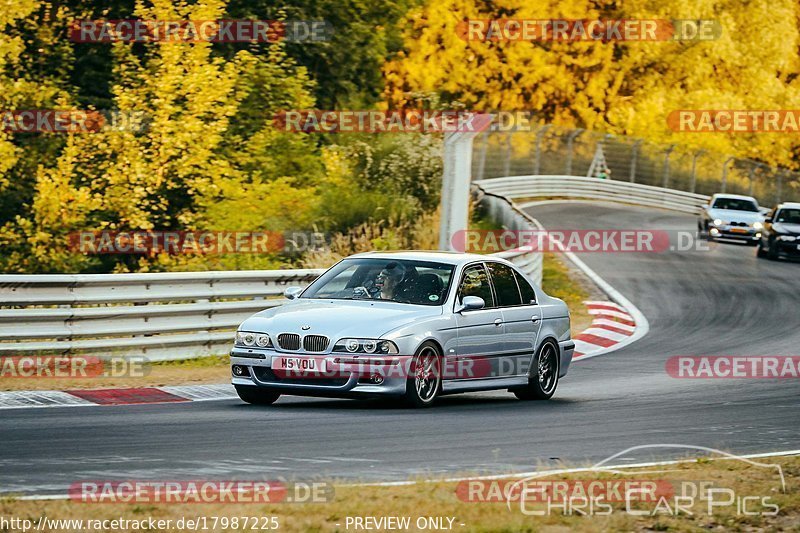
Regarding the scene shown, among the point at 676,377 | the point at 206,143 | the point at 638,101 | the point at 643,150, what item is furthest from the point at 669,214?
the point at 676,377

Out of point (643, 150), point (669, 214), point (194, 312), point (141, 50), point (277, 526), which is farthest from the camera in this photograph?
point (643, 150)

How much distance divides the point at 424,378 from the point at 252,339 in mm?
1525

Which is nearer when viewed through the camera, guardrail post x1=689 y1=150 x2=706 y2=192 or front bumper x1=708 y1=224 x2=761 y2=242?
front bumper x1=708 y1=224 x2=761 y2=242

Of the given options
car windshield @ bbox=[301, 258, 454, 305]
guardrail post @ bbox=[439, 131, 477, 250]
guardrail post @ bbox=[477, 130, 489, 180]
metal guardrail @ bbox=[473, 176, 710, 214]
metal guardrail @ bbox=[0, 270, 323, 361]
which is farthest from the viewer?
guardrail post @ bbox=[477, 130, 489, 180]

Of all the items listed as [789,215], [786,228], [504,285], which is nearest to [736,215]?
[789,215]

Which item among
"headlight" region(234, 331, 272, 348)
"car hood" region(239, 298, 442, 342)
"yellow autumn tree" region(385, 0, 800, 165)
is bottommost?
"headlight" region(234, 331, 272, 348)

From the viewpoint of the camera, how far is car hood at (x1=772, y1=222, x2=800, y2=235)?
36250 mm

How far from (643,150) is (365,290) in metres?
45.5

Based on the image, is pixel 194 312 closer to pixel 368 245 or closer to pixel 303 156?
pixel 368 245

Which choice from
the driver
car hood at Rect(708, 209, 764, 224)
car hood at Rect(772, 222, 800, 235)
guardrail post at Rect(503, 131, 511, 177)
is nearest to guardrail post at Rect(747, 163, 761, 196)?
guardrail post at Rect(503, 131, 511, 177)

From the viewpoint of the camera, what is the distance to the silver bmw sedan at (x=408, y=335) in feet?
39.5

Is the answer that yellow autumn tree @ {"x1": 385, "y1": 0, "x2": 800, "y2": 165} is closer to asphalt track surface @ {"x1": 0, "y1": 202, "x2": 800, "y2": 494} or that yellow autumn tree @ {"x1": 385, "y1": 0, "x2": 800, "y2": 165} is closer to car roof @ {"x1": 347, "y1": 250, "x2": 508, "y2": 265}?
asphalt track surface @ {"x1": 0, "y1": 202, "x2": 800, "y2": 494}

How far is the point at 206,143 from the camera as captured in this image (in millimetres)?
27875

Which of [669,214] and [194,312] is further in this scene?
[669,214]
